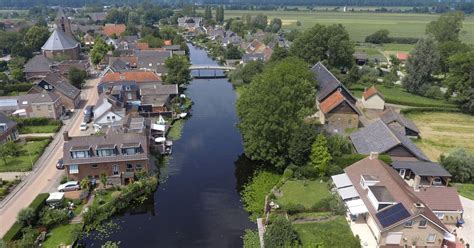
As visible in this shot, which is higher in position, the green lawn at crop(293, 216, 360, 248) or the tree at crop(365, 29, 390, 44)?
the tree at crop(365, 29, 390, 44)

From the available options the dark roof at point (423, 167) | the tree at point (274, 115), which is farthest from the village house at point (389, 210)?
the tree at point (274, 115)

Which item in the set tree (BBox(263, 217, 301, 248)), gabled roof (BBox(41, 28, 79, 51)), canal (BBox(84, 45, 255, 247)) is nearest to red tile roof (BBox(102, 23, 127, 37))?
gabled roof (BBox(41, 28, 79, 51))

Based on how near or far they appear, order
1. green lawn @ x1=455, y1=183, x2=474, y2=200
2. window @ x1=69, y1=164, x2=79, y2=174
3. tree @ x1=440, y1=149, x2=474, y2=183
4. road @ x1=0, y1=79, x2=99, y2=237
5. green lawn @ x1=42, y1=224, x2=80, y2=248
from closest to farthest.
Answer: green lawn @ x1=42, y1=224, x2=80, y2=248
road @ x1=0, y1=79, x2=99, y2=237
green lawn @ x1=455, y1=183, x2=474, y2=200
window @ x1=69, y1=164, x2=79, y2=174
tree @ x1=440, y1=149, x2=474, y2=183

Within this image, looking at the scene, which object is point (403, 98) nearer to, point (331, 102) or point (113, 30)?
point (331, 102)

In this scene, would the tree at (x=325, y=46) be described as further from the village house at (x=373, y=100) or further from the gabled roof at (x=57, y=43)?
the gabled roof at (x=57, y=43)

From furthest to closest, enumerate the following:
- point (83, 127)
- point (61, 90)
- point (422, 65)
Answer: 1. point (422, 65)
2. point (61, 90)
3. point (83, 127)

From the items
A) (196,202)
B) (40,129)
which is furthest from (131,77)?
(196,202)

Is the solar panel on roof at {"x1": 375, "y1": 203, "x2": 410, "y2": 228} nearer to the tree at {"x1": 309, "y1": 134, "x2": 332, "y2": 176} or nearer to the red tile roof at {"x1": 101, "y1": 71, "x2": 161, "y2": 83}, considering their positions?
the tree at {"x1": 309, "y1": 134, "x2": 332, "y2": 176}
